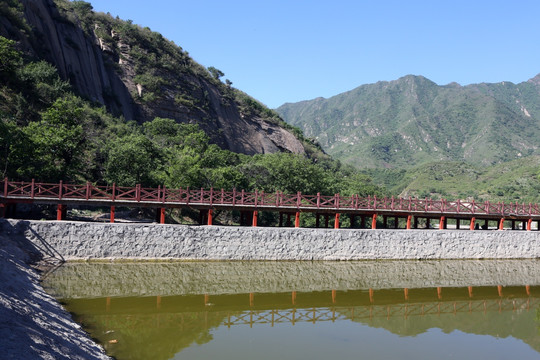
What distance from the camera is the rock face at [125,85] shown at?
4834 cm

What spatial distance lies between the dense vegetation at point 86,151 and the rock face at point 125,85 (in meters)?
5.40

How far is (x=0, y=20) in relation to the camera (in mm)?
40188

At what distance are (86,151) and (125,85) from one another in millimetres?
26091

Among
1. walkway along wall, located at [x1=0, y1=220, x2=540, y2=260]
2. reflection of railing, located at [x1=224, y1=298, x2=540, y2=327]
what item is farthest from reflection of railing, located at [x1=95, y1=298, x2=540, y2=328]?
walkway along wall, located at [x1=0, y1=220, x2=540, y2=260]

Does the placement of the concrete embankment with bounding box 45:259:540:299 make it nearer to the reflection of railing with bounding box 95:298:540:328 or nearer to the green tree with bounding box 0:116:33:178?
the reflection of railing with bounding box 95:298:540:328

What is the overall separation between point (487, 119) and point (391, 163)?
171ft

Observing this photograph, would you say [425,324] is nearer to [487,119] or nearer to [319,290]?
[319,290]

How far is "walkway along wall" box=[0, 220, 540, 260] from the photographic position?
2048cm

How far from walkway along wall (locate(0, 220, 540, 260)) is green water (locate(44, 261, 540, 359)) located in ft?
3.09

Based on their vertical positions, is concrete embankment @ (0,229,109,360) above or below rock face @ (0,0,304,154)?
below

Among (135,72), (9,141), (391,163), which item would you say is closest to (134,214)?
(9,141)

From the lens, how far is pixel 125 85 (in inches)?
2330

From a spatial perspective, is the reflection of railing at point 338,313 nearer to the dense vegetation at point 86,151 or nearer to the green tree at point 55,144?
the green tree at point 55,144

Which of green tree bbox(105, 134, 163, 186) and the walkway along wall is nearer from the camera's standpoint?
the walkway along wall
